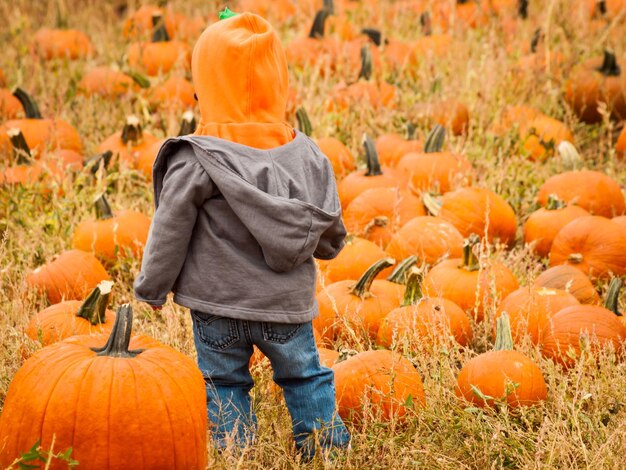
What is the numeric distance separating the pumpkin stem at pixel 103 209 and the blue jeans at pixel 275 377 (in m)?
2.03

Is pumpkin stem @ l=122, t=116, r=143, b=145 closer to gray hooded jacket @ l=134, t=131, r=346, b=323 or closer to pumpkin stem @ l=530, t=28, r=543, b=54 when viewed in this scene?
gray hooded jacket @ l=134, t=131, r=346, b=323

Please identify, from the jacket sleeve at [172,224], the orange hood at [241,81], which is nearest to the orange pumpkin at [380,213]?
the orange hood at [241,81]

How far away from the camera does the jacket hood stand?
9.05 ft

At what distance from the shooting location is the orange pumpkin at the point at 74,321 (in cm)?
354

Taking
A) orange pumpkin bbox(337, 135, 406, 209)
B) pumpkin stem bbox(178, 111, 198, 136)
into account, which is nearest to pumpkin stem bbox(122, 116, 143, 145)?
pumpkin stem bbox(178, 111, 198, 136)

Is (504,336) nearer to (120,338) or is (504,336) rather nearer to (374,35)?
(120,338)

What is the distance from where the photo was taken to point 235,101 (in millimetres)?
2893

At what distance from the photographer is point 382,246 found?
4.92 meters

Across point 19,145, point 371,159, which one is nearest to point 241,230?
point 371,159

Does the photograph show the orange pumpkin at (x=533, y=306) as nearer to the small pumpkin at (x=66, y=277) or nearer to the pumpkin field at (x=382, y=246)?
the pumpkin field at (x=382, y=246)

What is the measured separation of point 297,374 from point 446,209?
7.80 feet

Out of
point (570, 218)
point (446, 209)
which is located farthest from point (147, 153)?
point (570, 218)

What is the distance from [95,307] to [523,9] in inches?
289

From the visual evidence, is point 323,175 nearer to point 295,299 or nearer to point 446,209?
point 295,299
